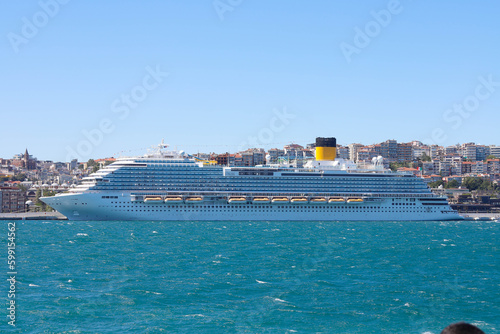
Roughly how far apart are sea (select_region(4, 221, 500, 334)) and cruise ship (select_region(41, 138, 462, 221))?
27.6 meters

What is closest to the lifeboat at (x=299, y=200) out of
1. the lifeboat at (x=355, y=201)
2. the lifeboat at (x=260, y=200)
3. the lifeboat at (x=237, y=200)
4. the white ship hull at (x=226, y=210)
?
the white ship hull at (x=226, y=210)

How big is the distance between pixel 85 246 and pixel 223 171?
37.9 meters

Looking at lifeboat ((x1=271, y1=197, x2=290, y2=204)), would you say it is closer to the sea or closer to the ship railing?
the ship railing

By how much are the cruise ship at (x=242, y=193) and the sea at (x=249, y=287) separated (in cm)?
2763

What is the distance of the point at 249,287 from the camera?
27.5 meters

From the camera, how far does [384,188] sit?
84.8 meters

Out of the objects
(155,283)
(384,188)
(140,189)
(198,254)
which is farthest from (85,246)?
(384,188)

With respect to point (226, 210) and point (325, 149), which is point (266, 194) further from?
point (325, 149)

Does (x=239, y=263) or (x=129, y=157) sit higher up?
(x=129, y=157)

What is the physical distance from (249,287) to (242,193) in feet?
173

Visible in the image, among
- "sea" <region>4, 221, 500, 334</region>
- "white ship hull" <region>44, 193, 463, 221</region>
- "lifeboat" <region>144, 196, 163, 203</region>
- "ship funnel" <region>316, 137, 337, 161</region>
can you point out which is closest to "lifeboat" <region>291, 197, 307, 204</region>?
"white ship hull" <region>44, 193, 463, 221</region>

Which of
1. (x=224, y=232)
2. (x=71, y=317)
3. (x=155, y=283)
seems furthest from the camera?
(x=224, y=232)

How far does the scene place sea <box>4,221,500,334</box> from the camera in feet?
70.6

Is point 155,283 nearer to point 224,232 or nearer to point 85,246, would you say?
point 85,246
